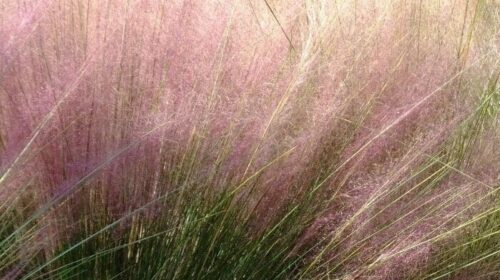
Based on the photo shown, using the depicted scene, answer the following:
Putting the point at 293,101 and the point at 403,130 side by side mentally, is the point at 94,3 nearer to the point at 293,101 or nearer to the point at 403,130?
the point at 293,101

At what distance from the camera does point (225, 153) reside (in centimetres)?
159

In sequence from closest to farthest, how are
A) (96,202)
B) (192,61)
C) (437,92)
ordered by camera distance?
1. (96,202)
2. (192,61)
3. (437,92)

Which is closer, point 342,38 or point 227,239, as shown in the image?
point 227,239

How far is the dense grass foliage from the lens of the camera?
149 cm

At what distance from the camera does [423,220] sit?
1625 millimetres

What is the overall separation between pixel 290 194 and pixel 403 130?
0.27 meters

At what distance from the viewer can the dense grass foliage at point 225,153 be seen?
1.49 meters

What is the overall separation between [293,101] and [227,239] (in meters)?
0.31

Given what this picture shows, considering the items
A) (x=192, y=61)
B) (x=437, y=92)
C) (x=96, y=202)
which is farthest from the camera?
(x=437, y=92)

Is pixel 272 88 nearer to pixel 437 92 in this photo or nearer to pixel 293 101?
pixel 293 101

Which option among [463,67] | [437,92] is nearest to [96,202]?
[437,92]

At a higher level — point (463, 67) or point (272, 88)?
point (272, 88)

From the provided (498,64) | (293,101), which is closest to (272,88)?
(293,101)

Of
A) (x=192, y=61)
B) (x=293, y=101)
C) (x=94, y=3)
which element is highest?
(x=94, y=3)
